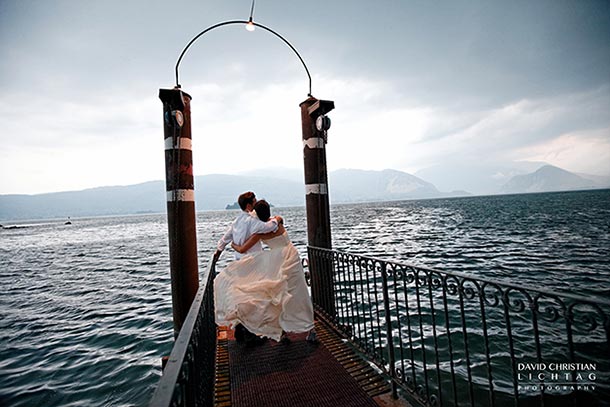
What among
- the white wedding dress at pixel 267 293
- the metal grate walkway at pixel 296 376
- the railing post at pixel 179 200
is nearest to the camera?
the metal grate walkway at pixel 296 376

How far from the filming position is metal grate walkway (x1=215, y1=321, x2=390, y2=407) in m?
3.34

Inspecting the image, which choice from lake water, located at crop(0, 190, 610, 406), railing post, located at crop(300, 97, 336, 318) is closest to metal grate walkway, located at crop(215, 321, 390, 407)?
railing post, located at crop(300, 97, 336, 318)

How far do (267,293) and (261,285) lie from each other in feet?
0.48

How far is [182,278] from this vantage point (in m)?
4.70

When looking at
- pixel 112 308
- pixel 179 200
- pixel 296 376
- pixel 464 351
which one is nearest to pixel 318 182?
pixel 179 200

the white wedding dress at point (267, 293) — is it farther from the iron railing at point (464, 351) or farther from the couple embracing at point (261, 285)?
the iron railing at point (464, 351)

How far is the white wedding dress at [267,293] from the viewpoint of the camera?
4195 mm

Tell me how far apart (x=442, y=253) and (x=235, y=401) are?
1828 cm

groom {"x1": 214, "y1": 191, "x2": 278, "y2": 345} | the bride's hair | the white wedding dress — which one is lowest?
the white wedding dress

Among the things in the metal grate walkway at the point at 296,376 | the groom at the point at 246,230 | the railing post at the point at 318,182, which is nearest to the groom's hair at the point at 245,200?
the groom at the point at 246,230

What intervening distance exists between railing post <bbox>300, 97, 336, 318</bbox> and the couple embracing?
103cm

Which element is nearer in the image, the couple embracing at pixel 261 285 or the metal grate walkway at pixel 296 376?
the metal grate walkway at pixel 296 376

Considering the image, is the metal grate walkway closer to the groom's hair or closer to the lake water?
the groom's hair

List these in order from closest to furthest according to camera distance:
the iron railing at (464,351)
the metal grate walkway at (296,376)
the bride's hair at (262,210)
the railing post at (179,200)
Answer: the metal grate walkway at (296,376) → the iron railing at (464,351) → the bride's hair at (262,210) → the railing post at (179,200)
